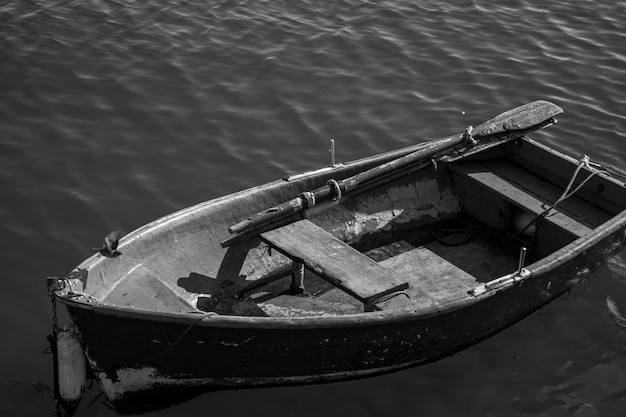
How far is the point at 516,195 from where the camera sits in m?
10.1

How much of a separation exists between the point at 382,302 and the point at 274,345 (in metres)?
1.17

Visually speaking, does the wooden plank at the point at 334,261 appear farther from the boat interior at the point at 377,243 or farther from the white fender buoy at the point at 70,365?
the white fender buoy at the point at 70,365

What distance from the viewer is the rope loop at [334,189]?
9.39 meters

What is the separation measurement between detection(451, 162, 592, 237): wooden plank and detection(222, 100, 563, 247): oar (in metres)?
0.36

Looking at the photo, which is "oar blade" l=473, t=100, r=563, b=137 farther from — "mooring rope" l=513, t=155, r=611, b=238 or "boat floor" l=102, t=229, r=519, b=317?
"boat floor" l=102, t=229, r=519, b=317

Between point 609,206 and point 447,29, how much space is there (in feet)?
22.9

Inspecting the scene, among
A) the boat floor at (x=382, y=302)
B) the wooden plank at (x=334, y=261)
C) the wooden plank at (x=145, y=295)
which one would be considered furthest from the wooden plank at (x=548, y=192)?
the wooden plank at (x=145, y=295)

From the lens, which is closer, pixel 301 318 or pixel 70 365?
pixel 301 318

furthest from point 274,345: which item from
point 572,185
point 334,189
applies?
point 572,185

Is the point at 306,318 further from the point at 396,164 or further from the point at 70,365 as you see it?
the point at 396,164

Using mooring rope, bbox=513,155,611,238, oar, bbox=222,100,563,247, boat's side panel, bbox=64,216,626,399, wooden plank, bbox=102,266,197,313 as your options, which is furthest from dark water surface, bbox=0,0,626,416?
oar, bbox=222,100,563,247

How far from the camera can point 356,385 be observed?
8.57 meters

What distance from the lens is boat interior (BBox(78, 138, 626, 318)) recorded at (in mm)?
8312

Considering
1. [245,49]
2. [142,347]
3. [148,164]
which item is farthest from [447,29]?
[142,347]
